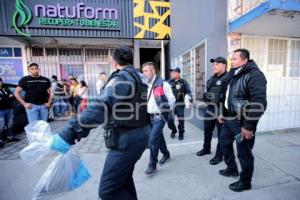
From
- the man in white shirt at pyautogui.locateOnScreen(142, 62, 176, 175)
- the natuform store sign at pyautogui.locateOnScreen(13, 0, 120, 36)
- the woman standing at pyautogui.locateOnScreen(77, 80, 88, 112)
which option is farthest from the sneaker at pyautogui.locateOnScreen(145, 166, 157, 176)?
the natuform store sign at pyautogui.locateOnScreen(13, 0, 120, 36)

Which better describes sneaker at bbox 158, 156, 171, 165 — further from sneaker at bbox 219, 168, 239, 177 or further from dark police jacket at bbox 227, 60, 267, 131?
dark police jacket at bbox 227, 60, 267, 131

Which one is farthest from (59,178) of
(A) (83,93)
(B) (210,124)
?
(A) (83,93)

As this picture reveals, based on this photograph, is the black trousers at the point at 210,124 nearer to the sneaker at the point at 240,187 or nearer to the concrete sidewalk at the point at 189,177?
the concrete sidewalk at the point at 189,177

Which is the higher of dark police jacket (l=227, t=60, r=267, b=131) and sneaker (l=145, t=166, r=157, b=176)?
dark police jacket (l=227, t=60, r=267, b=131)

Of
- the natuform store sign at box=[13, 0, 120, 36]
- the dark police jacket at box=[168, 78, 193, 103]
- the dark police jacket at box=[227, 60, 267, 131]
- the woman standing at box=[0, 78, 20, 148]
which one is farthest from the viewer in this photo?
the natuform store sign at box=[13, 0, 120, 36]

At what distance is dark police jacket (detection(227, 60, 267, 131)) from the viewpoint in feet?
6.75

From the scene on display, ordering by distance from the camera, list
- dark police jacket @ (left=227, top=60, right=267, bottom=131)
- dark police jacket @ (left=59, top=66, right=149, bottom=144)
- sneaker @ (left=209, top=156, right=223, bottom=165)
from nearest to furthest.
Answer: dark police jacket @ (left=59, top=66, right=149, bottom=144) → dark police jacket @ (left=227, top=60, right=267, bottom=131) → sneaker @ (left=209, top=156, right=223, bottom=165)

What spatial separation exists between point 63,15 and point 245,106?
25.6ft

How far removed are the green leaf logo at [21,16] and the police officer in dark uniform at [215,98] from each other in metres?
7.57

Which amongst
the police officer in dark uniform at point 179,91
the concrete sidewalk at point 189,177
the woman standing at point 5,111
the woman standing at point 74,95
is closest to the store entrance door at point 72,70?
the woman standing at point 74,95

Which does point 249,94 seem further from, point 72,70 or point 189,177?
point 72,70

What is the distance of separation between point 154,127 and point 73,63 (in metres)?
7.87

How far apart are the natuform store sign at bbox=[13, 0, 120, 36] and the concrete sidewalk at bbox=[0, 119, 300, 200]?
5.79 m

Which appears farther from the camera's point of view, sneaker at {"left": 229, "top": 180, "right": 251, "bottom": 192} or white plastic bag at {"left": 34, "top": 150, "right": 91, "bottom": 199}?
sneaker at {"left": 229, "top": 180, "right": 251, "bottom": 192}
